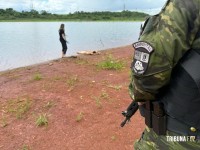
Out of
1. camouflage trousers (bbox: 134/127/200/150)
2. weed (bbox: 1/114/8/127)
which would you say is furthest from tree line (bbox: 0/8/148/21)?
camouflage trousers (bbox: 134/127/200/150)

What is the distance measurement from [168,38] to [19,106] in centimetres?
463

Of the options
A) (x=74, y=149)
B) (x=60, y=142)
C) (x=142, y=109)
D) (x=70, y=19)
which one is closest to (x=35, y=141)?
(x=60, y=142)

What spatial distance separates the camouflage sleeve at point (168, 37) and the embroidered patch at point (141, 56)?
0.04 feet

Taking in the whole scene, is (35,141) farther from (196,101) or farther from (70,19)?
(70,19)

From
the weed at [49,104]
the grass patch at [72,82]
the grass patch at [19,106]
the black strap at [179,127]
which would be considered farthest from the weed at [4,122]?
the black strap at [179,127]

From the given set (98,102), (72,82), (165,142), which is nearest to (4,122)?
(98,102)

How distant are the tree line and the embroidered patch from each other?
72762 mm

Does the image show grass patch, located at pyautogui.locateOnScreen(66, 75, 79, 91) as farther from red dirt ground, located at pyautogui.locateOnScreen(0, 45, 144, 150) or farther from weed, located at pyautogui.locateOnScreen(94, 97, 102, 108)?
weed, located at pyautogui.locateOnScreen(94, 97, 102, 108)

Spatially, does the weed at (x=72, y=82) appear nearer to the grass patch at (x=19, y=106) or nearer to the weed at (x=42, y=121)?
→ the grass patch at (x=19, y=106)

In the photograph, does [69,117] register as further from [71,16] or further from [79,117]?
[71,16]

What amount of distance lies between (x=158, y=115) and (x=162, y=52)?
39cm

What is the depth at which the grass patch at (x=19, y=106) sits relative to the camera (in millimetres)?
5246

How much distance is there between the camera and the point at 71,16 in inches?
3145

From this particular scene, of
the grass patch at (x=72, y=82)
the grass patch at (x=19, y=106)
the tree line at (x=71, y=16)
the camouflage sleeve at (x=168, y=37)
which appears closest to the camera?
the camouflage sleeve at (x=168, y=37)
